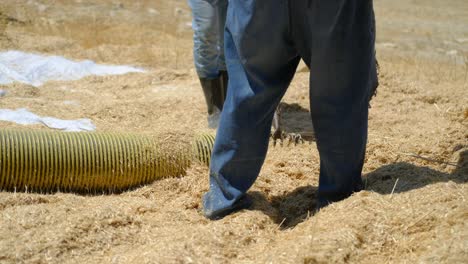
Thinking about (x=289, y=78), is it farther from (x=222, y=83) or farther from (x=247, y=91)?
(x=222, y=83)

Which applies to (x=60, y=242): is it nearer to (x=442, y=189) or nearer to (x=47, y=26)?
(x=442, y=189)

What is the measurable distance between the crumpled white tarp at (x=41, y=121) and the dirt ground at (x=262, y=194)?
12 cm

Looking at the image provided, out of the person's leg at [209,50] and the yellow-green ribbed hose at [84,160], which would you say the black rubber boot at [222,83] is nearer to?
the person's leg at [209,50]

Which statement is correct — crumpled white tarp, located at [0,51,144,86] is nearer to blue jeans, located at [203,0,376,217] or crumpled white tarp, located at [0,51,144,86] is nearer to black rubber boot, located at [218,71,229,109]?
black rubber boot, located at [218,71,229,109]

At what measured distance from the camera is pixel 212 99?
4492 millimetres

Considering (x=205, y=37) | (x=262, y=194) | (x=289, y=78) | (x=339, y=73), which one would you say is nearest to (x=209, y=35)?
(x=205, y=37)

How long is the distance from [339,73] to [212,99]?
78.0 inches

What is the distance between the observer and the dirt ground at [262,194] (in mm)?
2391

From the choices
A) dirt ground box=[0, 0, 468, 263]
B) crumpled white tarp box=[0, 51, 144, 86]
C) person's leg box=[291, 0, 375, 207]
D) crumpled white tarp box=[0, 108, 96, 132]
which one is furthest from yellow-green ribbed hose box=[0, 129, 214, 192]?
crumpled white tarp box=[0, 51, 144, 86]

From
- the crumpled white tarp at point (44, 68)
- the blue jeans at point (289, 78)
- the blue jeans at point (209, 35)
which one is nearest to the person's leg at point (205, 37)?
the blue jeans at point (209, 35)

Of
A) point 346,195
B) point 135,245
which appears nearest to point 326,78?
point 346,195

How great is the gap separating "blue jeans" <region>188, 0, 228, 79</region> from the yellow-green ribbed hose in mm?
1049

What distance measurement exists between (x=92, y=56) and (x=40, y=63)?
61 centimetres

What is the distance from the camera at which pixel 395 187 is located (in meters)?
2.79
